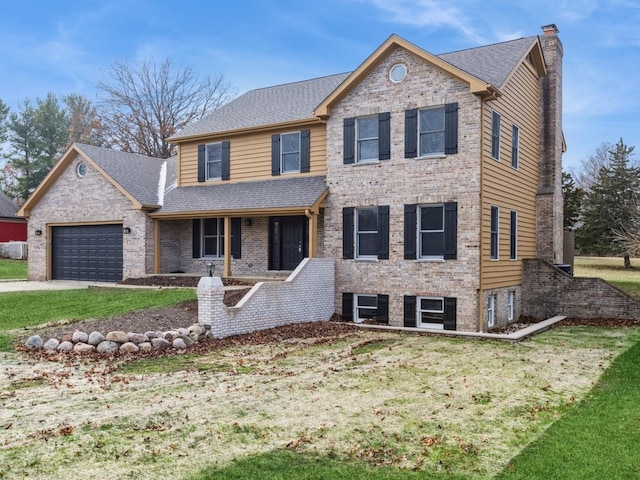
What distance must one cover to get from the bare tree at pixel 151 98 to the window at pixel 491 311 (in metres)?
31.4

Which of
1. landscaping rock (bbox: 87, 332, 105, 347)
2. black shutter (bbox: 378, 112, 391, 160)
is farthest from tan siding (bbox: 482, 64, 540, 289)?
landscaping rock (bbox: 87, 332, 105, 347)

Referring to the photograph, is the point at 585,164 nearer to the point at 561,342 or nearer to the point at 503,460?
the point at 561,342

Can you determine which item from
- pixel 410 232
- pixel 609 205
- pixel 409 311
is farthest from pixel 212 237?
pixel 609 205

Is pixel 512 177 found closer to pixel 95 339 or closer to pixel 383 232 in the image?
pixel 383 232

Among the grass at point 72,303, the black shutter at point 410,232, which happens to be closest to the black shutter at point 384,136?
the black shutter at point 410,232

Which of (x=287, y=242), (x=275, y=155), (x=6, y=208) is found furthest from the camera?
(x=6, y=208)

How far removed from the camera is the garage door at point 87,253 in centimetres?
2161

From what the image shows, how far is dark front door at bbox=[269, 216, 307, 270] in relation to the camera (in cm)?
1914

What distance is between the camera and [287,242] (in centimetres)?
1944

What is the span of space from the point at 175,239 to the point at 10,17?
33.6ft

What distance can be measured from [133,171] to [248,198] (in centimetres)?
638

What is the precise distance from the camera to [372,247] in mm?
16438

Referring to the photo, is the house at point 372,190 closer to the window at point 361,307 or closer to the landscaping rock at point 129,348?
the window at point 361,307

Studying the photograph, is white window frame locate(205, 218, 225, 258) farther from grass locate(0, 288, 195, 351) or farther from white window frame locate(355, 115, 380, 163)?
white window frame locate(355, 115, 380, 163)
